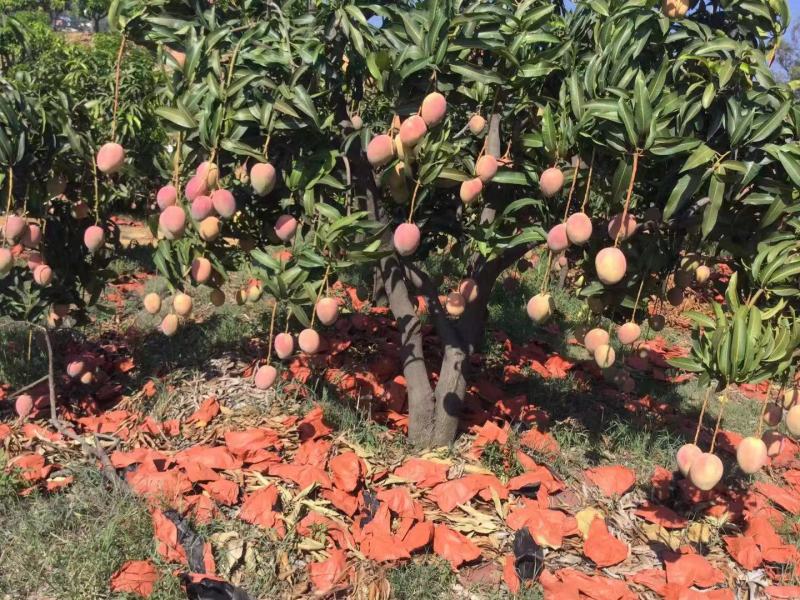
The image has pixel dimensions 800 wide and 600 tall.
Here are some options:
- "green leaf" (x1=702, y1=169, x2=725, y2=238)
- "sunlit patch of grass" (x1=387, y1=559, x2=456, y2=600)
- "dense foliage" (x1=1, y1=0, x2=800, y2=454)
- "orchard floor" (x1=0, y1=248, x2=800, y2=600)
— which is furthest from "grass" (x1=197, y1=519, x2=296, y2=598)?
"green leaf" (x1=702, y1=169, x2=725, y2=238)

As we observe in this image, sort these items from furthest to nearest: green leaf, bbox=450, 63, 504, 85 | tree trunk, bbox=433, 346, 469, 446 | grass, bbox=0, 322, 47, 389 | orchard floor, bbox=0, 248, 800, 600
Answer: grass, bbox=0, 322, 47, 389 → tree trunk, bbox=433, 346, 469, 446 → orchard floor, bbox=0, 248, 800, 600 → green leaf, bbox=450, 63, 504, 85

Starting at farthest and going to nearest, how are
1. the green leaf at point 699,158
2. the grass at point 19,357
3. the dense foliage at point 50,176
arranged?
1. the grass at point 19,357
2. the dense foliage at point 50,176
3. the green leaf at point 699,158

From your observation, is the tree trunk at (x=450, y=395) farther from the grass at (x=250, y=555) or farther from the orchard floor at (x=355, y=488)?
the grass at (x=250, y=555)

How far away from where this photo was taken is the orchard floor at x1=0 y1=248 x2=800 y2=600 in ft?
7.11

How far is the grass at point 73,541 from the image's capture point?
2.04 m

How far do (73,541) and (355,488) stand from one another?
0.94 metres

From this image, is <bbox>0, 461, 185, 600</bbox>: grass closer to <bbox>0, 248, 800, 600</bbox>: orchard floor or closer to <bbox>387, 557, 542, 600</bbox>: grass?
<bbox>0, 248, 800, 600</bbox>: orchard floor

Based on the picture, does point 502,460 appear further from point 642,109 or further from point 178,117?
point 178,117

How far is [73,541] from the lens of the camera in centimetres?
221

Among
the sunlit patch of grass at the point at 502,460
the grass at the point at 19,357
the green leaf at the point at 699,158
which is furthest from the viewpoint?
the grass at the point at 19,357

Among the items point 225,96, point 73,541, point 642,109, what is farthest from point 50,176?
point 642,109

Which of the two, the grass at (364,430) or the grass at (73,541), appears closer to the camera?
the grass at (73,541)

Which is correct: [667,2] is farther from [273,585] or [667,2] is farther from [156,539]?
[156,539]

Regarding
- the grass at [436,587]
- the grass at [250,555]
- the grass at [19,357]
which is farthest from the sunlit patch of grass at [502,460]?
the grass at [19,357]
